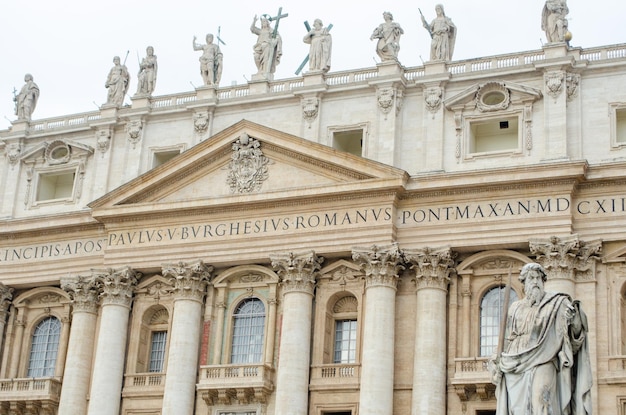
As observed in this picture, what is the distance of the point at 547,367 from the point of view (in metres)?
14.4

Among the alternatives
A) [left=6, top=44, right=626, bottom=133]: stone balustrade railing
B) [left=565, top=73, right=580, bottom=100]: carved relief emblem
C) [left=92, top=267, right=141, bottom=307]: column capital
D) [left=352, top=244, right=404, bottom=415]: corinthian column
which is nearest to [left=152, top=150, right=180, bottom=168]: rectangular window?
[left=6, top=44, right=626, bottom=133]: stone balustrade railing

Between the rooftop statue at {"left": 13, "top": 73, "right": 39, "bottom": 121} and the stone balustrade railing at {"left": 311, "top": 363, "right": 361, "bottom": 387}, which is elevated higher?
the rooftop statue at {"left": 13, "top": 73, "right": 39, "bottom": 121}

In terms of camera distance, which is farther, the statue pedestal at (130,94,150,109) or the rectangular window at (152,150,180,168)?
the statue pedestal at (130,94,150,109)

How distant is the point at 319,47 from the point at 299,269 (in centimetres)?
Result: 782

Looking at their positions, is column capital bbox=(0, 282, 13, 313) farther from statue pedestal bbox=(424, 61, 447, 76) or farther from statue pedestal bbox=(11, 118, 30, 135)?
statue pedestal bbox=(424, 61, 447, 76)

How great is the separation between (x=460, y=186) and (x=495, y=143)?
2653mm

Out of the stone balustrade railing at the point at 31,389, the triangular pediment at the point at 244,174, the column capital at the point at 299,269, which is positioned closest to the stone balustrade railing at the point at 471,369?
the column capital at the point at 299,269

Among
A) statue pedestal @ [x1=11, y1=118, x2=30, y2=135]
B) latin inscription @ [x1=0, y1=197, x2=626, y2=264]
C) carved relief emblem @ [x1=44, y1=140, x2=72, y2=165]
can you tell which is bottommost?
latin inscription @ [x1=0, y1=197, x2=626, y2=264]

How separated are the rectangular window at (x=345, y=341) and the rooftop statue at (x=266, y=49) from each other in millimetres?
9209

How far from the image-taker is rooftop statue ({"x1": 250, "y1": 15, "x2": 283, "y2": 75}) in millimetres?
39688

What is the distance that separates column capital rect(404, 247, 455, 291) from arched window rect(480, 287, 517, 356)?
131cm

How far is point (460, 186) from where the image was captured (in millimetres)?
34656

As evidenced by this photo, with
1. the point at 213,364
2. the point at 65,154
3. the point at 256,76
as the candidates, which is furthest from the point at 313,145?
the point at 65,154

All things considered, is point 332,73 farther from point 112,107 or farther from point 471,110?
point 112,107
